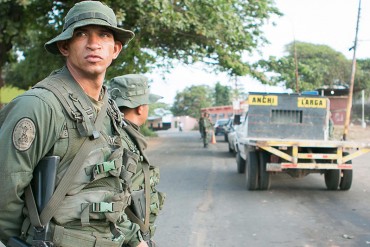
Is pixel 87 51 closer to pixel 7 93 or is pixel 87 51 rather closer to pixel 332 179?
pixel 332 179

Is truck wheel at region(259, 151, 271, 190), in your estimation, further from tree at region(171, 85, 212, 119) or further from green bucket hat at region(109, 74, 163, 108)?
tree at region(171, 85, 212, 119)

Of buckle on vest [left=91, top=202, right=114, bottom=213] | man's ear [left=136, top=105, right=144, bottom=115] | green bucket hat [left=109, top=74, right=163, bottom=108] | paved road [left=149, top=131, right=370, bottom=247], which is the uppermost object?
green bucket hat [left=109, top=74, right=163, bottom=108]

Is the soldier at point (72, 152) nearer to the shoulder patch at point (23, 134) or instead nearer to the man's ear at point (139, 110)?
the shoulder patch at point (23, 134)

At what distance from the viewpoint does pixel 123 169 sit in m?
2.02

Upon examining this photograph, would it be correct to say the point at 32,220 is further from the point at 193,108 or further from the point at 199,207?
the point at 193,108

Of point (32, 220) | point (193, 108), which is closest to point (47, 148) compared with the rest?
point (32, 220)

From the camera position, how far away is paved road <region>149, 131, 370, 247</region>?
549cm

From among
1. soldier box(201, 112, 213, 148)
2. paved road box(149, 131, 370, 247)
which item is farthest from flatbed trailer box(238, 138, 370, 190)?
soldier box(201, 112, 213, 148)

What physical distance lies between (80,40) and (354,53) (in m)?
24.7

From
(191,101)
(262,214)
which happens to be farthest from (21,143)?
(191,101)

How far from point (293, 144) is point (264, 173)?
2.91ft

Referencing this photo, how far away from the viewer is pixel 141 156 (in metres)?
2.68

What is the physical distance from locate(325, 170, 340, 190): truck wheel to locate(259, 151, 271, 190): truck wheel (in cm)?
122

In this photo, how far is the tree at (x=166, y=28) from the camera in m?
11.7
